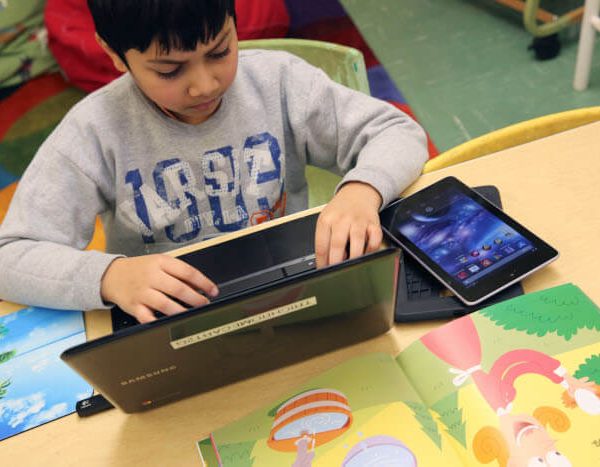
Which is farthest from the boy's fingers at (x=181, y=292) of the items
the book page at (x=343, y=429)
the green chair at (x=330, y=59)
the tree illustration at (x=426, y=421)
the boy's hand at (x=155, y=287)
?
the green chair at (x=330, y=59)

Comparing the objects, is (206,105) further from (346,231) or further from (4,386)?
(4,386)

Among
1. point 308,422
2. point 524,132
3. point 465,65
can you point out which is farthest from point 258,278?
point 465,65

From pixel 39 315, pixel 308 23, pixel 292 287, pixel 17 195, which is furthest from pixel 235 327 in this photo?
pixel 308 23

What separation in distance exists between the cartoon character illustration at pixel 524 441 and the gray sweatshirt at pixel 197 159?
0.33 metres

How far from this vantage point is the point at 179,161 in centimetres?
87

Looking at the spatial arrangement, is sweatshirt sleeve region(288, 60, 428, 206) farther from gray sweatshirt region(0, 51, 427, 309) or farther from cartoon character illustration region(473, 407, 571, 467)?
cartoon character illustration region(473, 407, 571, 467)

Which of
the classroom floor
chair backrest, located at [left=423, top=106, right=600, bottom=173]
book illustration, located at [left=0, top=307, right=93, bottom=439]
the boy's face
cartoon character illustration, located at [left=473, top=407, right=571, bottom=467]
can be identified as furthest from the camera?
the classroom floor

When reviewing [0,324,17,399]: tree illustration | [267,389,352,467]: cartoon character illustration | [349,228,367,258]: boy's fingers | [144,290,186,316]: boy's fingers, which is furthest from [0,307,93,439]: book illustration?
[349,228,367,258]: boy's fingers

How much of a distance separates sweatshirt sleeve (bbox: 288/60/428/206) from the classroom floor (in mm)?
976

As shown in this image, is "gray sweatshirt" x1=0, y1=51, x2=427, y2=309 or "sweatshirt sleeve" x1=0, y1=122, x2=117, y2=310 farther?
"gray sweatshirt" x1=0, y1=51, x2=427, y2=309

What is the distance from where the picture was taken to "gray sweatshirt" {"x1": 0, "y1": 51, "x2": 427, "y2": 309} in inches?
30.7

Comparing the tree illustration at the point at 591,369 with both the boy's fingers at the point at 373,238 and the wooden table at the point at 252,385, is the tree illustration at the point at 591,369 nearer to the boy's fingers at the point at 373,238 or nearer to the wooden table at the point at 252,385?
the wooden table at the point at 252,385

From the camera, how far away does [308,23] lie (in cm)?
232

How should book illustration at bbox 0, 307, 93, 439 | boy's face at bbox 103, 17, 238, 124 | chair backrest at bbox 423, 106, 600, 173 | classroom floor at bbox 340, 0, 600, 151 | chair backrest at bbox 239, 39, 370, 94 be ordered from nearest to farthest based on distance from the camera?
book illustration at bbox 0, 307, 93, 439 < boy's face at bbox 103, 17, 238, 124 < chair backrest at bbox 423, 106, 600, 173 < chair backrest at bbox 239, 39, 370, 94 < classroom floor at bbox 340, 0, 600, 151
